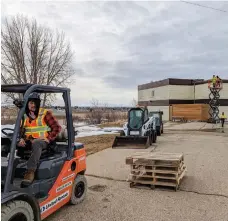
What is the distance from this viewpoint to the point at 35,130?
4363 millimetres

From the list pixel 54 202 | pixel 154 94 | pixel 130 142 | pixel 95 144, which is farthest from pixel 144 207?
pixel 154 94

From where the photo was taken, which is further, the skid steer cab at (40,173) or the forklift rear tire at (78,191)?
the forklift rear tire at (78,191)

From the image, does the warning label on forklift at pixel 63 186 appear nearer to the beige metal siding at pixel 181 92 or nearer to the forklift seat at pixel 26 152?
the forklift seat at pixel 26 152

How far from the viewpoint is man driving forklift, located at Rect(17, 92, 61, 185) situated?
406cm

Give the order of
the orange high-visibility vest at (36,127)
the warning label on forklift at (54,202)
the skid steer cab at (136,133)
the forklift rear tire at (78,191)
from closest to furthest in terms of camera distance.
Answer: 1. the warning label on forklift at (54,202)
2. the orange high-visibility vest at (36,127)
3. the forklift rear tire at (78,191)
4. the skid steer cab at (136,133)

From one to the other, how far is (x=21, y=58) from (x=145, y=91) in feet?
81.9

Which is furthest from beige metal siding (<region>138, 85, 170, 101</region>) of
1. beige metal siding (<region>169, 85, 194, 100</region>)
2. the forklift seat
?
the forklift seat

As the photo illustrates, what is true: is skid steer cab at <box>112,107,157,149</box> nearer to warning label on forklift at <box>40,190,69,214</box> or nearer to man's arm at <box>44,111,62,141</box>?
warning label on forklift at <box>40,190,69,214</box>

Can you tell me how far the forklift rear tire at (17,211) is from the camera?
3.27 meters

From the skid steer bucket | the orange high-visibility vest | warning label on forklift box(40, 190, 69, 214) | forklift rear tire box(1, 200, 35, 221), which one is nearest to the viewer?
forklift rear tire box(1, 200, 35, 221)

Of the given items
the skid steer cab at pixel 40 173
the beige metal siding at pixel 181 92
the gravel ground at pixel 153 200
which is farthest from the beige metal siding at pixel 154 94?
the skid steer cab at pixel 40 173

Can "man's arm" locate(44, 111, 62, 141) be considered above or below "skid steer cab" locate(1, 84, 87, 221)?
above

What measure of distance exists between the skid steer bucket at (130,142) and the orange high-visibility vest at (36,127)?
28.6 feet

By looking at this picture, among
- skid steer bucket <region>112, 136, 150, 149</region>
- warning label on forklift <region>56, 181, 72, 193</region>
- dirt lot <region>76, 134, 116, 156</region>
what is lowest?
dirt lot <region>76, 134, 116, 156</region>
